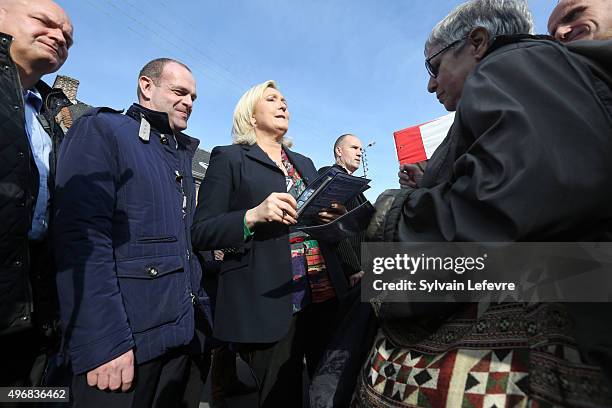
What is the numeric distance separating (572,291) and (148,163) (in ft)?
6.18

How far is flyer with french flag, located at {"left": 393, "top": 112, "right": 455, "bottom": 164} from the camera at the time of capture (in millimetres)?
7331

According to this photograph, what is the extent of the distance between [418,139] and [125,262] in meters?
7.09

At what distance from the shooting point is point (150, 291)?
1.65m

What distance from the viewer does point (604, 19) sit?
1867 mm

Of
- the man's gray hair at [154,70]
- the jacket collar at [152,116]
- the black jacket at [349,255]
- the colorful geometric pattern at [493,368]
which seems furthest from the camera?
the man's gray hair at [154,70]

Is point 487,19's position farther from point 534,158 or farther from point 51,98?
point 51,98

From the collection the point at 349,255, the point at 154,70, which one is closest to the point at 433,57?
the point at 349,255

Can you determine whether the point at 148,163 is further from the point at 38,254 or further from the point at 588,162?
the point at 588,162

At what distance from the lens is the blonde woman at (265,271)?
1.90 metres

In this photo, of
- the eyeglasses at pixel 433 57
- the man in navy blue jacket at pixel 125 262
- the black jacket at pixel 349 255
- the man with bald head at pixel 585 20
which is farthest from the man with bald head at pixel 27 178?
the man with bald head at pixel 585 20

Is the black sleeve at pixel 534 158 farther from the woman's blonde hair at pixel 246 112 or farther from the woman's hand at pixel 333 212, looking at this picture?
the woman's blonde hair at pixel 246 112

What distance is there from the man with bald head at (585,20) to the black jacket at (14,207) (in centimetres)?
281

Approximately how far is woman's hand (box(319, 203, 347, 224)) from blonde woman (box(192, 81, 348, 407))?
23 cm

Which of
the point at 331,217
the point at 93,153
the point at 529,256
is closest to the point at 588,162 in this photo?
the point at 529,256
